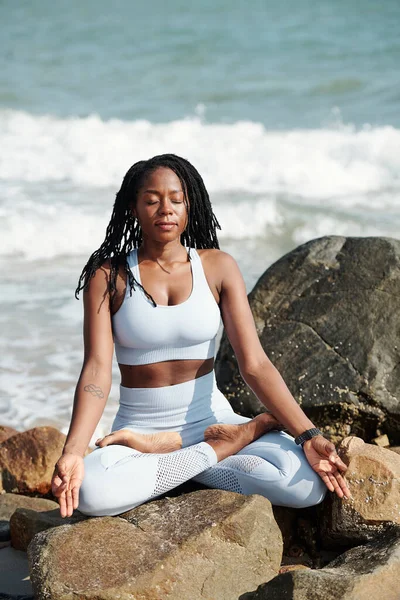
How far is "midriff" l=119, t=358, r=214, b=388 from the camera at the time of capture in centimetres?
381

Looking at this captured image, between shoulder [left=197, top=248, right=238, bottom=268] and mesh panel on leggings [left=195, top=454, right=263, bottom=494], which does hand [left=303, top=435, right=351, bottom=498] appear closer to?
mesh panel on leggings [left=195, top=454, right=263, bottom=494]

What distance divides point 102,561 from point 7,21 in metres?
22.9

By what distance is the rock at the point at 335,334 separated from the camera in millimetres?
4797

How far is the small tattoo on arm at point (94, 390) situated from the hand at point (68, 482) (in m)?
0.37

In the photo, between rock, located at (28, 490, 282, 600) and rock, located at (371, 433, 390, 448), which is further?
rock, located at (371, 433, 390, 448)

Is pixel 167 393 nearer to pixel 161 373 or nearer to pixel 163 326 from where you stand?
pixel 161 373

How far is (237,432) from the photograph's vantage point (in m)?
3.74

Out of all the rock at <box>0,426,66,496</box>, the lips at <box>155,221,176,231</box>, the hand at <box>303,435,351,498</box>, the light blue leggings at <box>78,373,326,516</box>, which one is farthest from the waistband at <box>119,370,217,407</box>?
the rock at <box>0,426,66,496</box>

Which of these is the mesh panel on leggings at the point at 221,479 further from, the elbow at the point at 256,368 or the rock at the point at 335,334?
the rock at the point at 335,334

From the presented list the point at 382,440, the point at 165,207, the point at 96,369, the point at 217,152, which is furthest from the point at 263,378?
the point at 217,152

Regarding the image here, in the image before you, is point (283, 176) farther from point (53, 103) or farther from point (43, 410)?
point (43, 410)

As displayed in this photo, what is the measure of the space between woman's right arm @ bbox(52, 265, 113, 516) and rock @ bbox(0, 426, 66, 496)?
1.18 m

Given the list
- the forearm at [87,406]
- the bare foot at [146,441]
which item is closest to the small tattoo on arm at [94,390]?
the forearm at [87,406]

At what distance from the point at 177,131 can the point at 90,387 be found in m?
15.0
